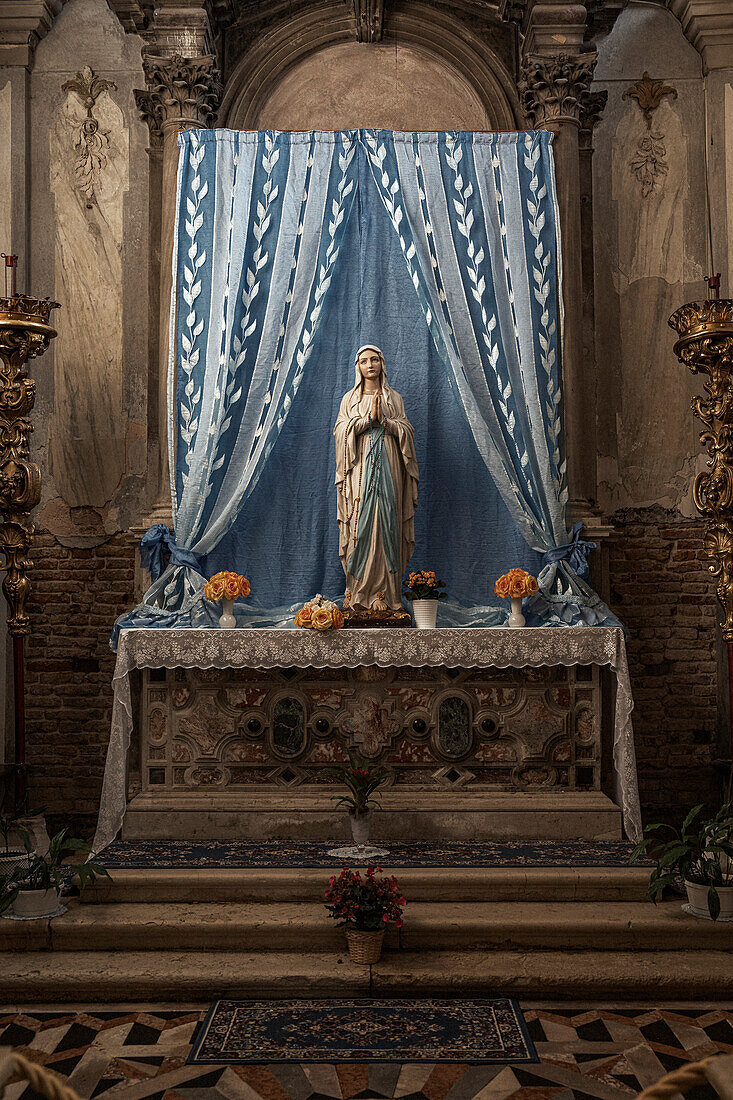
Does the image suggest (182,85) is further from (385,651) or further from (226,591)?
(385,651)

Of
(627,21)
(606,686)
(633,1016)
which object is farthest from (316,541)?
(627,21)

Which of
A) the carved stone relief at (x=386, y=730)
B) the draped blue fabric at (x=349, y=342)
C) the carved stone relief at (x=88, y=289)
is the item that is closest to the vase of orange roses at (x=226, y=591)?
the draped blue fabric at (x=349, y=342)

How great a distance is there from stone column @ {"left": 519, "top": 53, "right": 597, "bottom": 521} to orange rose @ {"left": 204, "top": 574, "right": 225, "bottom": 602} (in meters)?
2.45

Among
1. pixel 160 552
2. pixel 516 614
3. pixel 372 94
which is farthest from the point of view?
pixel 372 94

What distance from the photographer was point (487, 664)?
613cm

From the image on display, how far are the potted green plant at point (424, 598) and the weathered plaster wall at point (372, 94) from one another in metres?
3.53

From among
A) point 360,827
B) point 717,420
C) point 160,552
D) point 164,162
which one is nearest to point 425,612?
point 360,827

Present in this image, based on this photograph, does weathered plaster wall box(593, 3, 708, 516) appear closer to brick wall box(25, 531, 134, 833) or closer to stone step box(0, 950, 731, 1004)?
brick wall box(25, 531, 134, 833)

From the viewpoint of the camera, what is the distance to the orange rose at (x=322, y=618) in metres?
6.16

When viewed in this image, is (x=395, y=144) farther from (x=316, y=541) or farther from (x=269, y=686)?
(x=269, y=686)

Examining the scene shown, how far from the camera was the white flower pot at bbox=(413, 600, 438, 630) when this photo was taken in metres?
6.48

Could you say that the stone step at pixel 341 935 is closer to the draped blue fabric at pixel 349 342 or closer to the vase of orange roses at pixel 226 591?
the vase of orange roses at pixel 226 591

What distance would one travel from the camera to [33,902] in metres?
5.00

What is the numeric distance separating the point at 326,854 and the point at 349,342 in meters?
3.48
